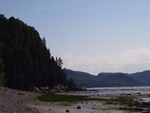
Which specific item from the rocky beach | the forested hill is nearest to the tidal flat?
the rocky beach

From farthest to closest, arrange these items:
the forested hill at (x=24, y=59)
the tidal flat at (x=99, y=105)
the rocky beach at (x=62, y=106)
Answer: the forested hill at (x=24, y=59) → the tidal flat at (x=99, y=105) → the rocky beach at (x=62, y=106)

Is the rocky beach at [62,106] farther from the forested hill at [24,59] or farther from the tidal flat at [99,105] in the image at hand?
the forested hill at [24,59]

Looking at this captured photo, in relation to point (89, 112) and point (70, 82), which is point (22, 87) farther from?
point (89, 112)

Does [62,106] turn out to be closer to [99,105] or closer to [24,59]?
[99,105]

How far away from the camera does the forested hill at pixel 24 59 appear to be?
Answer: 13479 centimetres

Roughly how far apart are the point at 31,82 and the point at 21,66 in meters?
9.55

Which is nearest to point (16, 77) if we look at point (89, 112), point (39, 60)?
point (39, 60)

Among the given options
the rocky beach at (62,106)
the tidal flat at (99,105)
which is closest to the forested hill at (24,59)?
the tidal flat at (99,105)

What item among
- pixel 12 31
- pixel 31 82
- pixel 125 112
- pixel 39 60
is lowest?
pixel 125 112

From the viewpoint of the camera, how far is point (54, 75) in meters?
156

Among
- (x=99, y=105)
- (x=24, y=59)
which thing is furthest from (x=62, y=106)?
(x=24, y=59)

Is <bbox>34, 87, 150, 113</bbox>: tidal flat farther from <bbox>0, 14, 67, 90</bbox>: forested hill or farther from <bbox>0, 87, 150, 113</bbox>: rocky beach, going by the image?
<bbox>0, 14, 67, 90</bbox>: forested hill

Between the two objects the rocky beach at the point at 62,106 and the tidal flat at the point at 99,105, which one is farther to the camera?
the tidal flat at the point at 99,105

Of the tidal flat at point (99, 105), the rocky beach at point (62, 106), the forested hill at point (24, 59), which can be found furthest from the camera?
the forested hill at point (24, 59)
